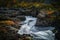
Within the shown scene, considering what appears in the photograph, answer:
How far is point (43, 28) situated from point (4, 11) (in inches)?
85.5

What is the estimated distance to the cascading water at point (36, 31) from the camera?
6.68 metres

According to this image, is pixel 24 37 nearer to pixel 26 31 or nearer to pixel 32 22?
pixel 26 31

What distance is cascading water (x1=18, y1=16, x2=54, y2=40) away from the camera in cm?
668

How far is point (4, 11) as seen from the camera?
8734mm

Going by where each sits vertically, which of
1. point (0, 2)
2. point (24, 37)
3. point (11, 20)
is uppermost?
point (0, 2)

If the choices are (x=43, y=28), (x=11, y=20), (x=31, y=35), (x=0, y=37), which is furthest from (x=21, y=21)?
(x=0, y=37)

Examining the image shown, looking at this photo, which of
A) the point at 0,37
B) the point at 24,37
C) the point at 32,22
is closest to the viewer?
the point at 0,37

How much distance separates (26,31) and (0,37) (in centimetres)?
138

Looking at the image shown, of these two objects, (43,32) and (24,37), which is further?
(43,32)

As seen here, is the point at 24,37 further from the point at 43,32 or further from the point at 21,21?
the point at 21,21

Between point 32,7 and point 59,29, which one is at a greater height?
point 32,7

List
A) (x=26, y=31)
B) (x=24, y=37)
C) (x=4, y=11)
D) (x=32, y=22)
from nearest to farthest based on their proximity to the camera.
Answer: (x=24, y=37), (x=26, y=31), (x=32, y=22), (x=4, y=11)

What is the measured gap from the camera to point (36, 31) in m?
7.17

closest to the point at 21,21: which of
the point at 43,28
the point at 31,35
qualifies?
the point at 43,28
